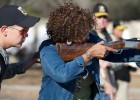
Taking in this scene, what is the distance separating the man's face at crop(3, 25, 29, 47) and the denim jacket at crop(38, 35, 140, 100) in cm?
29

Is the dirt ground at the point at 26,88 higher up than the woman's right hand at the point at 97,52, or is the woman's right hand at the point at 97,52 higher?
the woman's right hand at the point at 97,52

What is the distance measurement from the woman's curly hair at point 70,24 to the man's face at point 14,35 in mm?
383

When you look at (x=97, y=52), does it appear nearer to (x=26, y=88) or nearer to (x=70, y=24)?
(x=70, y=24)

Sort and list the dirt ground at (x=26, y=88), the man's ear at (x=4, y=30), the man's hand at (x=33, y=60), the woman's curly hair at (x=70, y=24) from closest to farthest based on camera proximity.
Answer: the man's ear at (x=4, y=30) < the woman's curly hair at (x=70, y=24) < the man's hand at (x=33, y=60) < the dirt ground at (x=26, y=88)

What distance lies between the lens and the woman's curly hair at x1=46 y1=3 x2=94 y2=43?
5410mm

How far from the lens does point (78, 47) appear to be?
5.51 m

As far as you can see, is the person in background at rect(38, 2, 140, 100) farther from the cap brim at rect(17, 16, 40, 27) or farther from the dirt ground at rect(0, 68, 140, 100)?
the dirt ground at rect(0, 68, 140, 100)

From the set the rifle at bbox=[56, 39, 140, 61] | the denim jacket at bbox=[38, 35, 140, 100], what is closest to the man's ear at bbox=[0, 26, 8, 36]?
the denim jacket at bbox=[38, 35, 140, 100]

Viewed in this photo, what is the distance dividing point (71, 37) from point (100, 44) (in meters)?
0.37

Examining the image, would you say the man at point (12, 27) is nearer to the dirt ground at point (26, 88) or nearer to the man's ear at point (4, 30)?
the man's ear at point (4, 30)

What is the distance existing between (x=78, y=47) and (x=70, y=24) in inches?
9.3

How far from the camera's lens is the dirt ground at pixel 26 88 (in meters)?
16.8

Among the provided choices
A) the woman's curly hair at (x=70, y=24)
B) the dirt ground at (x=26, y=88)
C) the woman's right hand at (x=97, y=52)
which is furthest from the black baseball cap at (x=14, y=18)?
the dirt ground at (x=26, y=88)

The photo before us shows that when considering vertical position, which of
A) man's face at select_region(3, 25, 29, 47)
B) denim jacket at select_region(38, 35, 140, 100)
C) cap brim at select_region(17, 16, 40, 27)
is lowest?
denim jacket at select_region(38, 35, 140, 100)
